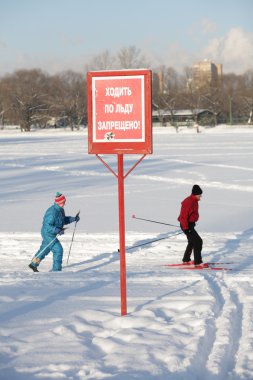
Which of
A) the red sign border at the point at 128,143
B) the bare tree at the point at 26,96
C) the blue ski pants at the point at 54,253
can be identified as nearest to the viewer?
the red sign border at the point at 128,143

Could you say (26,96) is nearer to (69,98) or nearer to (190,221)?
(69,98)

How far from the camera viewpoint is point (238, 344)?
5285 millimetres

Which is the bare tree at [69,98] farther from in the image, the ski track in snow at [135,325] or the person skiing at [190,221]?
the ski track in snow at [135,325]

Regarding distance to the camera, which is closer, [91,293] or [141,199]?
[91,293]

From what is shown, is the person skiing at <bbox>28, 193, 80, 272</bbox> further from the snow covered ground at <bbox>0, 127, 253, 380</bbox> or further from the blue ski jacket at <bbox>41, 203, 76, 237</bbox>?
the snow covered ground at <bbox>0, 127, 253, 380</bbox>

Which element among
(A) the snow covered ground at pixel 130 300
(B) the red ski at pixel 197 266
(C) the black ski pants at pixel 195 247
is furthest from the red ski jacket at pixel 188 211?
(A) the snow covered ground at pixel 130 300

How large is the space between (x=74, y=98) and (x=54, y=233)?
305 feet

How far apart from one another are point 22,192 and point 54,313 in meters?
13.2

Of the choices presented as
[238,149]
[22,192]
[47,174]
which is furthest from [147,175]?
[238,149]

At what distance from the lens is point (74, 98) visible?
10112 centimetres

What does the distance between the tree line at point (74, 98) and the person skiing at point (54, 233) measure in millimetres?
76940

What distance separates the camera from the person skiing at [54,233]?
9.52 m

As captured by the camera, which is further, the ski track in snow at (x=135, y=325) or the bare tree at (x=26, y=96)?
the bare tree at (x=26, y=96)

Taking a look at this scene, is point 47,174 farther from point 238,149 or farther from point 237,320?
point 237,320
